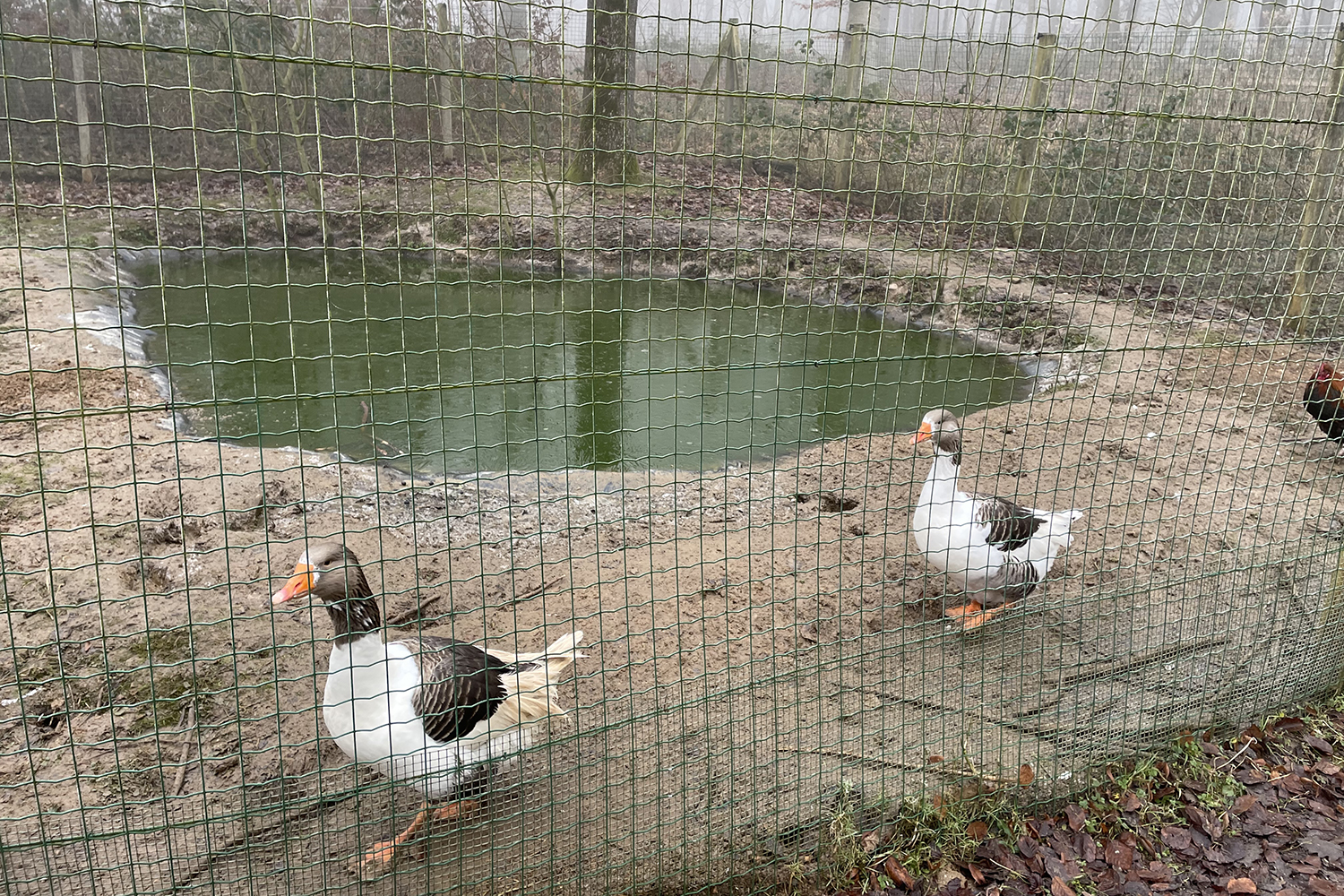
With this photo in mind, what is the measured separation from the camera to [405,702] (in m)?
3.02

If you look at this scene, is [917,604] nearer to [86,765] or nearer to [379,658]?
[379,658]

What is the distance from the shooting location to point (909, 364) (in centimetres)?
999

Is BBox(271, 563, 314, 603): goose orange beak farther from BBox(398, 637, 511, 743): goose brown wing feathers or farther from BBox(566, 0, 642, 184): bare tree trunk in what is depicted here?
BBox(566, 0, 642, 184): bare tree trunk

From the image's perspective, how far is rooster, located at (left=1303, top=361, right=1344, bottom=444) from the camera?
6.11 metres

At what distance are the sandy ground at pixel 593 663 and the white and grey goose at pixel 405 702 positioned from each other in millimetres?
143

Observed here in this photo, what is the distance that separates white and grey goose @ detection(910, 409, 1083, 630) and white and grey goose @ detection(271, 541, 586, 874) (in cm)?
195

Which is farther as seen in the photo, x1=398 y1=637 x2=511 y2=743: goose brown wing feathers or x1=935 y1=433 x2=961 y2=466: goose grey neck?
x1=935 y1=433 x2=961 y2=466: goose grey neck

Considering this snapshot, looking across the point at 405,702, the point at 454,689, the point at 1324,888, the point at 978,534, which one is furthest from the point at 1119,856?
the point at 405,702

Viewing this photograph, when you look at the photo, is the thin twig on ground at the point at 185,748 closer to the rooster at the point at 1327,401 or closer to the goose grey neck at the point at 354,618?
the goose grey neck at the point at 354,618

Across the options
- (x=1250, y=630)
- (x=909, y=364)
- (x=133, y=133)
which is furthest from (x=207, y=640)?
(x=133, y=133)

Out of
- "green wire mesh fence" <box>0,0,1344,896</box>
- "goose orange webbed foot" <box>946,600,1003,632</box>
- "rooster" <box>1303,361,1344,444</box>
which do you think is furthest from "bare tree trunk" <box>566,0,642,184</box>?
"rooster" <box>1303,361,1344,444</box>

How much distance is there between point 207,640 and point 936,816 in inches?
117

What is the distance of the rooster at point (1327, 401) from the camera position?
20.0ft

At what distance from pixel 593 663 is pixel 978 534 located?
1781mm
